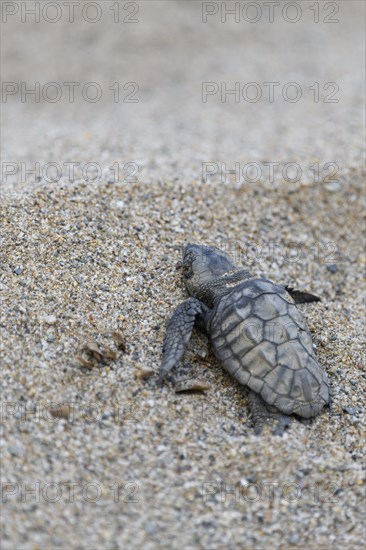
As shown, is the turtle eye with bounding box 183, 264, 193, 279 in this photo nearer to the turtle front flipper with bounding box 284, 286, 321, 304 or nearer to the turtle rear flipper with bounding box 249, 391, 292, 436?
the turtle front flipper with bounding box 284, 286, 321, 304

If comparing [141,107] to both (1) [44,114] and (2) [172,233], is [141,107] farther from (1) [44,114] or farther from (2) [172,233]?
(2) [172,233]

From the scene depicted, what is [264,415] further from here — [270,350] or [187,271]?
[187,271]

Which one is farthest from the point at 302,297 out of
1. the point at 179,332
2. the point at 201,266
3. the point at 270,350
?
the point at 179,332

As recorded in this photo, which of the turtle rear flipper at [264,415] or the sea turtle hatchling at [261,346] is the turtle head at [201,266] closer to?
the sea turtle hatchling at [261,346]

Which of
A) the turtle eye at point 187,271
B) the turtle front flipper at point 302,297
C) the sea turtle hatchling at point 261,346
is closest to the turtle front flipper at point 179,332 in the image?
the sea turtle hatchling at point 261,346

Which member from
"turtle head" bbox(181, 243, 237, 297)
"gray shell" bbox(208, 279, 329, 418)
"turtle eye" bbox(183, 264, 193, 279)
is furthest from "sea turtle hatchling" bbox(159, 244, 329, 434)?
"turtle eye" bbox(183, 264, 193, 279)

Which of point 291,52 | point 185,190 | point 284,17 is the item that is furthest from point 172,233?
point 284,17

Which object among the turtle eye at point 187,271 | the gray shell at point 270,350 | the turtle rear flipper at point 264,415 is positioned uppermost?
the turtle eye at point 187,271
